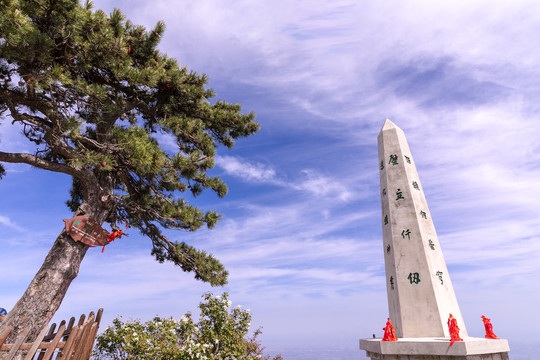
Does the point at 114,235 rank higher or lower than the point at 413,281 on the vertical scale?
lower

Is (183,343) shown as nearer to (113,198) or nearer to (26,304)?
(26,304)

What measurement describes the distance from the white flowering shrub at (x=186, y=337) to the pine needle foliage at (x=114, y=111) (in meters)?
1.12

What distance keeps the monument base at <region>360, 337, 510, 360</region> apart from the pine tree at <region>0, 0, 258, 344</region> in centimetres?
592

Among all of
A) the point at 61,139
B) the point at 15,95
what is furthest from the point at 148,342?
the point at 15,95

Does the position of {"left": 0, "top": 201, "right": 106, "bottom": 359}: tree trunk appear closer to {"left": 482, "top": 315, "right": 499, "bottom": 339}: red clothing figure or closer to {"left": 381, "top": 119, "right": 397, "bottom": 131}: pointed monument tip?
{"left": 381, "top": 119, "right": 397, "bottom": 131}: pointed monument tip

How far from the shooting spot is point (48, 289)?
730 cm

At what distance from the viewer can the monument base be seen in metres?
8.49

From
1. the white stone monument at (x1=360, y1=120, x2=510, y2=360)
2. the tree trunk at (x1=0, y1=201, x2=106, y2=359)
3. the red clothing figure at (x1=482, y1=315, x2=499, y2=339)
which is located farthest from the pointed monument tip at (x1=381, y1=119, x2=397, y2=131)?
the tree trunk at (x1=0, y1=201, x2=106, y2=359)

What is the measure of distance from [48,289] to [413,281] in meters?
11.5

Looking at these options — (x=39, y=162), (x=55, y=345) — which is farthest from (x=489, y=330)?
(x=39, y=162)

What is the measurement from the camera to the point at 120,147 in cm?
797

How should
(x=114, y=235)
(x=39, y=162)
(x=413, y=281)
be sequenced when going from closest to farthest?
(x=39, y=162) → (x=114, y=235) → (x=413, y=281)

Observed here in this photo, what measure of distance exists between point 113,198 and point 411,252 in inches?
423

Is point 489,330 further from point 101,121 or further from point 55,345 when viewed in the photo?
point 101,121
